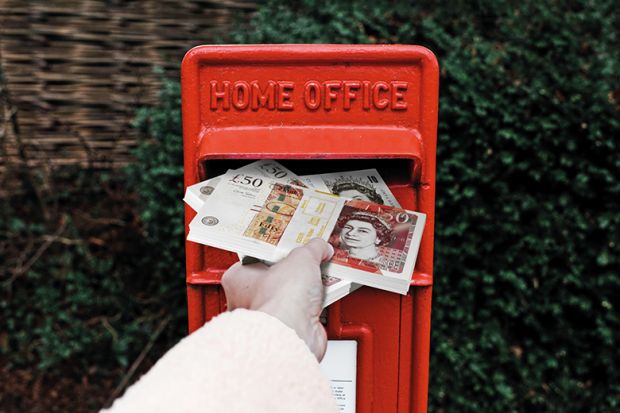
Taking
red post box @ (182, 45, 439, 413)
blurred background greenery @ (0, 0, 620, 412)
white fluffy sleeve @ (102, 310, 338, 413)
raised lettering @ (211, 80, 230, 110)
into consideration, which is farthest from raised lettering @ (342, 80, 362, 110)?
blurred background greenery @ (0, 0, 620, 412)

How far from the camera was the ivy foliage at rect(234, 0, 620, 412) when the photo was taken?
2.75 meters

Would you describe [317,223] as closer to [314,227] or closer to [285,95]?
[314,227]

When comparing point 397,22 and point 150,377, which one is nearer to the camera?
point 150,377

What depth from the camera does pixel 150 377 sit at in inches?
33.9

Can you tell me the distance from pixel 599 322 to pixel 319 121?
1969mm

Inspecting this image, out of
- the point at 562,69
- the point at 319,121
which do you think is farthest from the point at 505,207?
the point at 319,121

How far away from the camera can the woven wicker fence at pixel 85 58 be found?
12.1 feet

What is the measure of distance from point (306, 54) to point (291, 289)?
0.72 meters

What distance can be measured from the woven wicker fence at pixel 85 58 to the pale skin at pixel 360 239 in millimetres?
2326

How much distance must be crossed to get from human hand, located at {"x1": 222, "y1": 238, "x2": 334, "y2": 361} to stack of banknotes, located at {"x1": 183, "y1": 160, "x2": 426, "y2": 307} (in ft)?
0.20

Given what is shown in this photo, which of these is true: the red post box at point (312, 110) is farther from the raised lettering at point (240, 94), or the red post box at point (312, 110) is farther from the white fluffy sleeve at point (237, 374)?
the white fluffy sleeve at point (237, 374)

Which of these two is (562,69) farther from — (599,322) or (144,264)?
(144,264)

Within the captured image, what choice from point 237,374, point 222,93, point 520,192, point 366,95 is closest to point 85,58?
point 222,93

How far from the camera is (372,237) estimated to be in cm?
168
